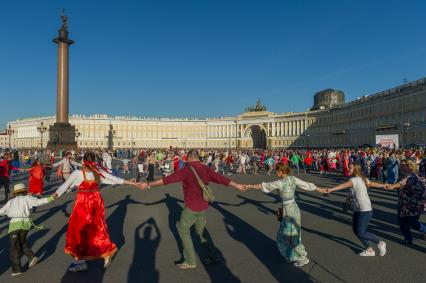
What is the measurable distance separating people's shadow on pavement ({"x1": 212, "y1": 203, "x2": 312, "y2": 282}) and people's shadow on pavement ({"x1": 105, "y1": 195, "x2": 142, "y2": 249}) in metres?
2.34

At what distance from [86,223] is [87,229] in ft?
0.32

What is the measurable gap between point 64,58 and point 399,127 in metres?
52.4

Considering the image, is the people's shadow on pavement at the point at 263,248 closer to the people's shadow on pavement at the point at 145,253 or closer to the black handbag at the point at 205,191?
the black handbag at the point at 205,191

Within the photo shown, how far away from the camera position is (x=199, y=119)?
15588 cm

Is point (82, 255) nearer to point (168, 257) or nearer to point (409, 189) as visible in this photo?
point (168, 257)

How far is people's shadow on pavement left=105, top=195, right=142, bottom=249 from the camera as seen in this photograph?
771cm

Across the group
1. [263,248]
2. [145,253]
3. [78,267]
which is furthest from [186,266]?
[263,248]

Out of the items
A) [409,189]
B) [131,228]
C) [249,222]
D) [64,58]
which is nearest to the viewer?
[409,189]

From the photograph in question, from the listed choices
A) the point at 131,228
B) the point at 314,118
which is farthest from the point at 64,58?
the point at 314,118

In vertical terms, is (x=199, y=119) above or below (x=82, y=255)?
above

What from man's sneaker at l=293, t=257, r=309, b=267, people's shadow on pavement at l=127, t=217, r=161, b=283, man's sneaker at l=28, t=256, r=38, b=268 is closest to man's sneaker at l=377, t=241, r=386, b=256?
man's sneaker at l=293, t=257, r=309, b=267

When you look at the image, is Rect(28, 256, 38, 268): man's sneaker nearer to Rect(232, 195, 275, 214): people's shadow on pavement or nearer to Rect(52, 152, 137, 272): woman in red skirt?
Rect(52, 152, 137, 272): woman in red skirt

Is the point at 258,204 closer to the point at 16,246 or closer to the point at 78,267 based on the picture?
the point at 78,267

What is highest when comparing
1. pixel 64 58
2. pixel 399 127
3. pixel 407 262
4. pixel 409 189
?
pixel 64 58
